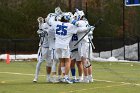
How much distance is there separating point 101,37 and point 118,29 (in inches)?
188

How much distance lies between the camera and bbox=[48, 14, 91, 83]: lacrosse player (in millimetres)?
18172

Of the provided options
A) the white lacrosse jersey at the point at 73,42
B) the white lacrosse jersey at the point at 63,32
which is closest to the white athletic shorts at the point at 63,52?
the white lacrosse jersey at the point at 63,32

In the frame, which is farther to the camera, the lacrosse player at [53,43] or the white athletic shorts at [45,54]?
the white athletic shorts at [45,54]

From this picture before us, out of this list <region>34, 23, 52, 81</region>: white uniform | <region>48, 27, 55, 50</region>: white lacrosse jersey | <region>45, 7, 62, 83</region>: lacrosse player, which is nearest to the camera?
<region>45, 7, 62, 83</region>: lacrosse player

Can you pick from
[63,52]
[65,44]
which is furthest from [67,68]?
[65,44]

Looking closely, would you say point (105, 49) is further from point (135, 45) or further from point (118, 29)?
point (118, 29)

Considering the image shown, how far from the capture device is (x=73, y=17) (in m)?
18.5

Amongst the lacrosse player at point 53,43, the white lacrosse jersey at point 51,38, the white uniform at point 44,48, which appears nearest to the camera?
the lacrosse player at point 53,43

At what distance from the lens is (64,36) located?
718 inches

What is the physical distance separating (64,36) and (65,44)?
0.26 m

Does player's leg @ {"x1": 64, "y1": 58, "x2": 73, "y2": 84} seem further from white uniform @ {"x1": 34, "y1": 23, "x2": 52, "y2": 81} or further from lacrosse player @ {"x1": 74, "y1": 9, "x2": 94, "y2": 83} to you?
white uniform @ {"x1": 34, "y1": 23, "x2": 52, "y2": 81}

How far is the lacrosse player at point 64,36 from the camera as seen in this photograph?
59.6ft

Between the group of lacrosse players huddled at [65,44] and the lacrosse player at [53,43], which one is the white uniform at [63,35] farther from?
the lacrosse player at [53,43]

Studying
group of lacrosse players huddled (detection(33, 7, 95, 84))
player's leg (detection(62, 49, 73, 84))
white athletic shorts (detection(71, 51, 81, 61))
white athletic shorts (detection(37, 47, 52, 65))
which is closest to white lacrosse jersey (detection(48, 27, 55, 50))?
group of lacrosse players huddled (detection(33, 7, 95, 84))
